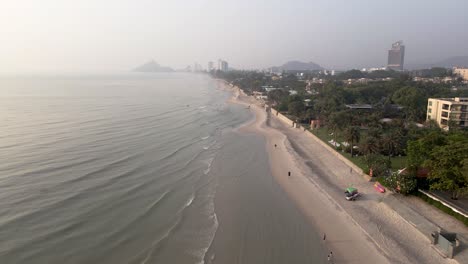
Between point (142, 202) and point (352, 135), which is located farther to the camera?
point (352, 135)

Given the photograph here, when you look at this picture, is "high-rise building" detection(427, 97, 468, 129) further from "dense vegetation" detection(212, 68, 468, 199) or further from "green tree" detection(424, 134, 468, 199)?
"green tree" detection(424, 134, 468, 199)

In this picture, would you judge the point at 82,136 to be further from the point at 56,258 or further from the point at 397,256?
the point at 397,256

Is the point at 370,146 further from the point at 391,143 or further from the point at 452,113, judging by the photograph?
the point at 452,113

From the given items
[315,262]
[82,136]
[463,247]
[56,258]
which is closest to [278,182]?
[315,262]

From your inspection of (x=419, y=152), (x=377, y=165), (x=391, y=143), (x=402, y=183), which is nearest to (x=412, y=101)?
(x=391, y=143)

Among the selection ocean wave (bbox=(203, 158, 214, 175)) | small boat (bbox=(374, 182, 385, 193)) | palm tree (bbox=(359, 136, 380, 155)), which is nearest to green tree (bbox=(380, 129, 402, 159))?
palm tree (bbox=(359, 136, 380, 155))

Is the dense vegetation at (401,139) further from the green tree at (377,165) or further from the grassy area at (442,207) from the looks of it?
the grassy area at (442,207)
